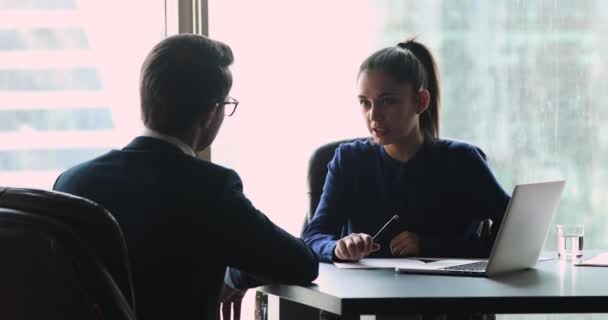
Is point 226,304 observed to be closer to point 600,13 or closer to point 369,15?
point 369,15

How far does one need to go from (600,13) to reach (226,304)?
1.91 metres

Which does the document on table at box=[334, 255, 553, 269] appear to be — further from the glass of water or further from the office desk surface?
the glass of water

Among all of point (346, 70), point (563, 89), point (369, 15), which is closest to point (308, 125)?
point (346, 70)

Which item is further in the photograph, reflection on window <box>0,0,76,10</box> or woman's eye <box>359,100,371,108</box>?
reflection on window <box>0,0,76,10</box>

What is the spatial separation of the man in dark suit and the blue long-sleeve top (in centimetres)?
63

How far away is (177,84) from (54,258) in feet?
1.99

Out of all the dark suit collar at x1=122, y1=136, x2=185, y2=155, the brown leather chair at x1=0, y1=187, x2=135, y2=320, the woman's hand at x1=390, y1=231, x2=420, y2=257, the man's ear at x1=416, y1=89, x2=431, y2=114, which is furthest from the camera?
the man's ear at x1=416, y1=89, x2=431, y2=114

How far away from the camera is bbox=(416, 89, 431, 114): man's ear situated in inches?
91.4

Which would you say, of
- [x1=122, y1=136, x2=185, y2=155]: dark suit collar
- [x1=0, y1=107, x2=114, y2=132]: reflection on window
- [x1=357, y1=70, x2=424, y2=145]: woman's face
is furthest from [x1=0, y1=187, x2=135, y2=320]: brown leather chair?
[x1=0, y1=107, x2=114, y2=132]: reflection on window

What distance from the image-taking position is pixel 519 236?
176cm

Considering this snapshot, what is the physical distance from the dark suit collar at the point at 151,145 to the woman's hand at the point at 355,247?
48 centimetres

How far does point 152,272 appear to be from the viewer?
147cm

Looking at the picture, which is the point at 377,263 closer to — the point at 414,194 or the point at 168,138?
the point at 414,194

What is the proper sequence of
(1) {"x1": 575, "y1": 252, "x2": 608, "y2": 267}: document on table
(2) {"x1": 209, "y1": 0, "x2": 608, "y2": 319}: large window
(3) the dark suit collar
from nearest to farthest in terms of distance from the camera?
1. (3) the dark suit collar
2. (1) {"x1": 575, "y1": 252, "x2": 608, "y2": 267}: document on table
3. (2) {"x1": 209, "y1": 0, "x2": 608, "y2": 319}: large window
